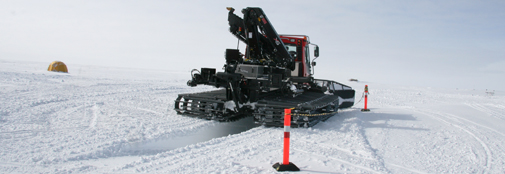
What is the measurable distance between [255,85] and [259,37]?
1.52m

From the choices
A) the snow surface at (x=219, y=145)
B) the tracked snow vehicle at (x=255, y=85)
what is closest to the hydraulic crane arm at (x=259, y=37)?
the tracked snow vehicle at (x=255, y=85)

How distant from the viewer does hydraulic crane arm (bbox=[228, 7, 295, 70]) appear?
289 inches

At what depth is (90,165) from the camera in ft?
12.4

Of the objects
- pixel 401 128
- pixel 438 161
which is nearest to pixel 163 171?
pixel 438 161

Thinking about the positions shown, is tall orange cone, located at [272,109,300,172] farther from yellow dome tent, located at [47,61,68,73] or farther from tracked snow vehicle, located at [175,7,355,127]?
yellow dome tent, located at [47,61,68,73]

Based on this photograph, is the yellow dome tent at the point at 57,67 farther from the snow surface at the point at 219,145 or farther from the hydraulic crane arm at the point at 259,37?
the hydraulic crane arm at the point at 259,37

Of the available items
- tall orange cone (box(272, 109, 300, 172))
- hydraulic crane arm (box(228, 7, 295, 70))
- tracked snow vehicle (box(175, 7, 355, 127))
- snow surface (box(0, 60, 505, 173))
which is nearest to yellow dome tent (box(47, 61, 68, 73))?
snow surface (box(0, 60, 505, 173))

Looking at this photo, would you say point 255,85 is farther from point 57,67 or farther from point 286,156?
point 57,67

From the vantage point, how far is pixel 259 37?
777 cm

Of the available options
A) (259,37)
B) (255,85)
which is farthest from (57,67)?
(255,85)

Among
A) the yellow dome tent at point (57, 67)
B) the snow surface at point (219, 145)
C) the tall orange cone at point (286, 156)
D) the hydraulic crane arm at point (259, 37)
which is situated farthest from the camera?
the yellow dome tent at point (57, 67)

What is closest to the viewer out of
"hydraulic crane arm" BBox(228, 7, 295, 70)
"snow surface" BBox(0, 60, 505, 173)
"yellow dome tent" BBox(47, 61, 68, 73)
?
"snow surface" BBox(0, 60, 505, 173)

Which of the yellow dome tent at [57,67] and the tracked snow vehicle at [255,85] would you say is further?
the yellow dome tent at [57,67]

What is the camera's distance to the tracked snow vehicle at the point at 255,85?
6539mm
